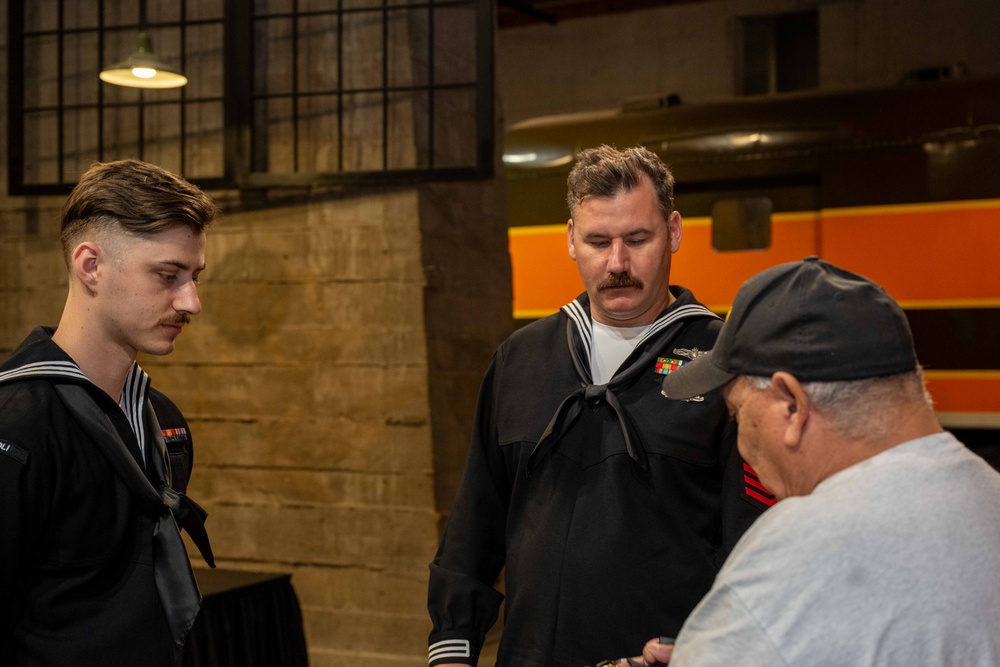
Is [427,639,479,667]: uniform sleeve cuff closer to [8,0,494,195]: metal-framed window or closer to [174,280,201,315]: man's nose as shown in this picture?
[174,280,201,315]: man's nose

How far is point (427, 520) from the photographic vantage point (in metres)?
5.45

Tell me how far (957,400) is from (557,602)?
371 cm

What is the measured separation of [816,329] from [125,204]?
1399mm

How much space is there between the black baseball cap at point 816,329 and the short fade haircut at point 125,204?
1225 mm

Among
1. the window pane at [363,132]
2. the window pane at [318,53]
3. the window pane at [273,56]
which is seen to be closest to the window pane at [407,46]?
the window pane at [363,132]

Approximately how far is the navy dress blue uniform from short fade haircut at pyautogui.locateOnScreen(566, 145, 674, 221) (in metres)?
1.12

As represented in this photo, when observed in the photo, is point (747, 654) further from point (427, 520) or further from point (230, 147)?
point (230, 147)

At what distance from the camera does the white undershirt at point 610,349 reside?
2326 millimetres

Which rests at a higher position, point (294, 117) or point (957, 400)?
point (294, 117)

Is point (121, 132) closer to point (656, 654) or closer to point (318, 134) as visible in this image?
point (318, 134)

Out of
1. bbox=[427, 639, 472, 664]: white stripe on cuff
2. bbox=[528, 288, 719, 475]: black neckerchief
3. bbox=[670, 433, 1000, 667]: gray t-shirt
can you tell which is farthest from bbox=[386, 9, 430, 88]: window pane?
bbox=[670, 433, 1000, 667]: gray t-shirt

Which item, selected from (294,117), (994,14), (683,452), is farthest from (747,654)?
(994,14)

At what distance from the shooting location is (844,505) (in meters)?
1.14

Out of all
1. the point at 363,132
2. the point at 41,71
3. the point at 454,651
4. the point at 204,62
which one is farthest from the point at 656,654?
the point at 41,71
